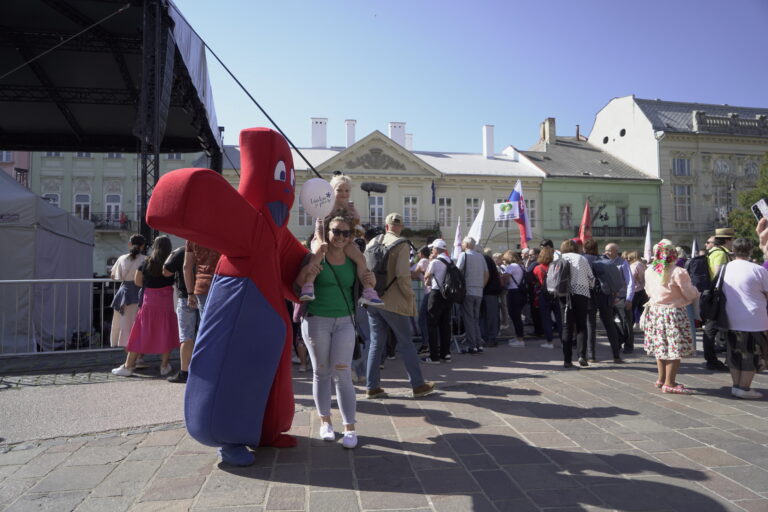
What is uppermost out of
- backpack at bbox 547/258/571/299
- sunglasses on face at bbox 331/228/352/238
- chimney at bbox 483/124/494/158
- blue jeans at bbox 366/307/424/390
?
chimney at bbox 483/124/494/158

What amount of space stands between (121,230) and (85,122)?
19724mm

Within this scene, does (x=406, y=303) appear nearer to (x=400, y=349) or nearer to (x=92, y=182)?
(x=400, y=349)

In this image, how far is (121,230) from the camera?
29641 millimetres

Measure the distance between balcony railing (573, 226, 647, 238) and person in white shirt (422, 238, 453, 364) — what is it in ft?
102

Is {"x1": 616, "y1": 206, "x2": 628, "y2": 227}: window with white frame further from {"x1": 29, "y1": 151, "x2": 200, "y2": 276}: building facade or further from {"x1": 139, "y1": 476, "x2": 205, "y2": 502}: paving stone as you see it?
{"x1": 139, "y1": 476, "x2": 205, "y2": 502}: paving stone

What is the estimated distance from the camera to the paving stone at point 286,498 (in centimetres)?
264

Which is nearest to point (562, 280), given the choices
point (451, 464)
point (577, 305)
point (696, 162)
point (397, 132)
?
point (577, 305)

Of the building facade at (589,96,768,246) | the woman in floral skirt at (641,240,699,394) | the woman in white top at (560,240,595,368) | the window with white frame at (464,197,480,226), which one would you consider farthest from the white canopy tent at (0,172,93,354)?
the building facade at (589,96,768,246)

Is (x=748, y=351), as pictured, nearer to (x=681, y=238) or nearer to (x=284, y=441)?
(x=284, y=441)

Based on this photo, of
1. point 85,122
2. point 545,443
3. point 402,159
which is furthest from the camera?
point 402,159

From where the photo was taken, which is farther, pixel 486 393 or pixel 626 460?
pixel 486 393

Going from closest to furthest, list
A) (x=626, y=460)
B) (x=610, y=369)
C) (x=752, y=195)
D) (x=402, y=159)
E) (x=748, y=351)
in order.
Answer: (x=626, y=460), (x=748, y=351), (x=610, y=369), (x=752, y=195), (x=402, y=159)

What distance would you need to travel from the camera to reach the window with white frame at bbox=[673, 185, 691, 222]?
3612 cm

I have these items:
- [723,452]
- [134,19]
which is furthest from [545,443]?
[134,19]
